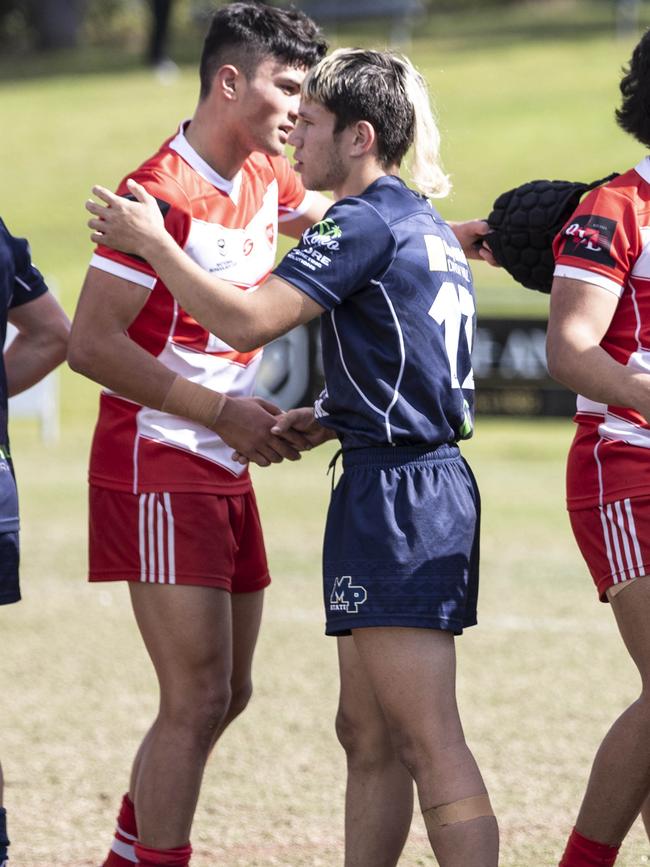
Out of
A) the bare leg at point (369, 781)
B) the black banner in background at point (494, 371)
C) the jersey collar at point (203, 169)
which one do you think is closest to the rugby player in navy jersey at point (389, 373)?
the bare leg at point (369, 781)

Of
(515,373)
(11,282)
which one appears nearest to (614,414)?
(11,282)

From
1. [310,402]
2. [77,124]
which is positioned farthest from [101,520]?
[77,124]

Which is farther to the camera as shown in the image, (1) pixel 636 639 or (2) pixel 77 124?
(2) pixel 77 124

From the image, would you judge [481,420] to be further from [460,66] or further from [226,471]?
[460,66]

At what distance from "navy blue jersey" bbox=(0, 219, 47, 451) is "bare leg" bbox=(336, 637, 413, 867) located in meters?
1.13

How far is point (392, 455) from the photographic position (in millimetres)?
3535

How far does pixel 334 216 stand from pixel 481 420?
13110 mm

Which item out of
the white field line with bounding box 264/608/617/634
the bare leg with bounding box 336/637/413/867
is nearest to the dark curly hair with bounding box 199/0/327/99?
the bare leg with bounding box 336/637/413/867

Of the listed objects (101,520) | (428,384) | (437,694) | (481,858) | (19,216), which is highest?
(19,216)

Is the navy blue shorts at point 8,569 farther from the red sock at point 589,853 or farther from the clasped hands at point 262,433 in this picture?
the red sock at point 589,853

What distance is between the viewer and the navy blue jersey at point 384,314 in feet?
11.2

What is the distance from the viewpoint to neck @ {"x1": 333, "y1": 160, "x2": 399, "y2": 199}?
358cm

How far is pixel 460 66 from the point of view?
37344mm

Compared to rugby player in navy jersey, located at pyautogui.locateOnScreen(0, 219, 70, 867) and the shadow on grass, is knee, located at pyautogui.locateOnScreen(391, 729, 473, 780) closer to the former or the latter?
rugby player in navy jersey, located at pyautogui.locateOnScreen(0, 219, 70, 867)
